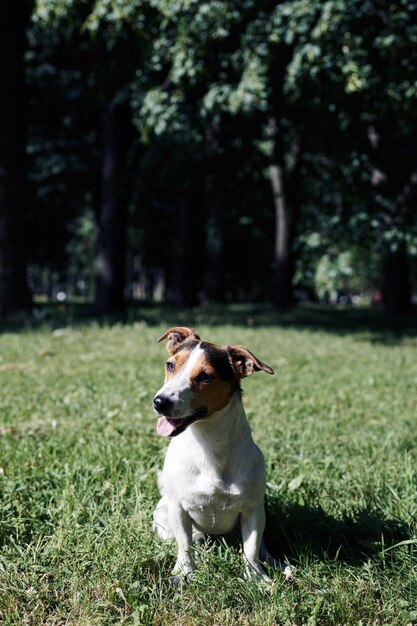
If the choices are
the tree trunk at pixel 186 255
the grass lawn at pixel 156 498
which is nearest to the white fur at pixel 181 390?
the grass lawn at pixel 156 498

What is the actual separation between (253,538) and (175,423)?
0.70 metres

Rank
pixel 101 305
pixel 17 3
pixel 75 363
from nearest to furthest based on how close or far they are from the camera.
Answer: pixel 75 363
pixel 17 3
pixel 101 305

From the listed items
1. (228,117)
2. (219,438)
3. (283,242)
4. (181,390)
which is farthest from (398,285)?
(181,390)

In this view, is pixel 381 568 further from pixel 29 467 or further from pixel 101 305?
pixel 101 305

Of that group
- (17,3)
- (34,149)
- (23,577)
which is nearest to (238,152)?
(17,3)

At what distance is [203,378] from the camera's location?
2.72 meters

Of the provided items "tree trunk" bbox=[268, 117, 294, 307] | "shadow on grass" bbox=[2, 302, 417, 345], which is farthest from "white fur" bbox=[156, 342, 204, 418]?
"tree trunk" bbox=[268, 117, 294, 307]

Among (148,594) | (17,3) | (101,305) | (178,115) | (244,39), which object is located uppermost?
(17,3)

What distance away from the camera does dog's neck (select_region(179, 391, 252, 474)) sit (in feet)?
9.21

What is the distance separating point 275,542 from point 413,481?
4.00 feet

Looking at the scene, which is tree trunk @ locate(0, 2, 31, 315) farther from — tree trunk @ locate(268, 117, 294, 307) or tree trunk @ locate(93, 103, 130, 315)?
tree trunk @ locate(268, 117, 294, 307)

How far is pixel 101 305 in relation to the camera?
1636 centimetres

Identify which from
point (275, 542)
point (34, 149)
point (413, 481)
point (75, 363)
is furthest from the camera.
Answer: point (34, 149)

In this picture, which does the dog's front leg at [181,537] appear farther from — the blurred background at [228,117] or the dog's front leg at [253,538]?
the blurred background at [228,117]
